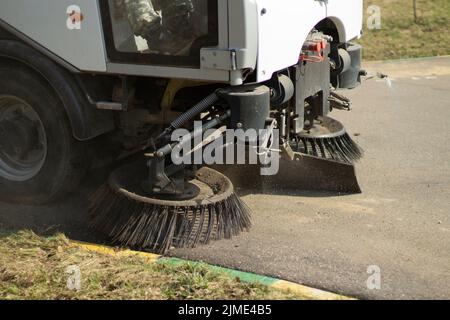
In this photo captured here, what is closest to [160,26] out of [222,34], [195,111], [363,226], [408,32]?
[222,34]

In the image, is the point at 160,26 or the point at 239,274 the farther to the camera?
the point at 160,26

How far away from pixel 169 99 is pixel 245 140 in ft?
2.35

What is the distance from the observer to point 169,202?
14.5 feet

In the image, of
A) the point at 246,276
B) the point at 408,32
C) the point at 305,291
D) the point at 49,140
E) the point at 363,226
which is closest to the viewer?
the point at 305,291

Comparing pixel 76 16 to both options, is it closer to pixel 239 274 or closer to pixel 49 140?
pixel 49 140

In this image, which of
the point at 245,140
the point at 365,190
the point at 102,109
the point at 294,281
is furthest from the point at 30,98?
the point at 365,190

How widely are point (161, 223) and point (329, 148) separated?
202cm

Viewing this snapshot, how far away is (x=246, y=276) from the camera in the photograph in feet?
13.1

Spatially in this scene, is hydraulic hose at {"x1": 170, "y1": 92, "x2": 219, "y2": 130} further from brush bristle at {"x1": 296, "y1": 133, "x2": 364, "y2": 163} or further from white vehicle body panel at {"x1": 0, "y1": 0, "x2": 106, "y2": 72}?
brush bristle at {"x1": 296, "y1": 133, "x2": 364, "y2": 163}

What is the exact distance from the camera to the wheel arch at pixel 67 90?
465cm

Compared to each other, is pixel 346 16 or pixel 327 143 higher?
pixel 346 16

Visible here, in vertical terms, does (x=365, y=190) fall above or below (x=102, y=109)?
below

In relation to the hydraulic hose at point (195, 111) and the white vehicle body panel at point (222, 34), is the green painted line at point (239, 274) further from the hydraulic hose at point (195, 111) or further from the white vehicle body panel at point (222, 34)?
the white vehicle body panel at point (222, 34)

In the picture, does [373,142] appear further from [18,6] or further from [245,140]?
[18,6]
